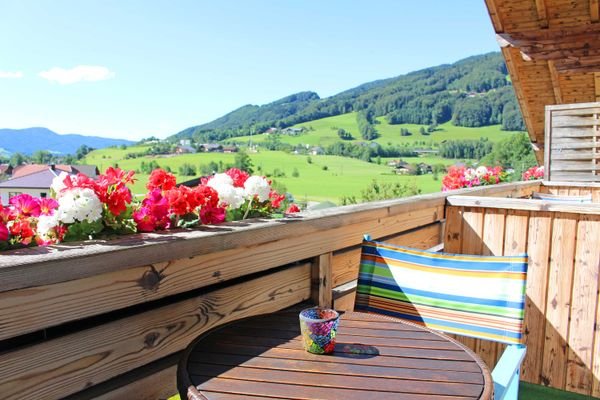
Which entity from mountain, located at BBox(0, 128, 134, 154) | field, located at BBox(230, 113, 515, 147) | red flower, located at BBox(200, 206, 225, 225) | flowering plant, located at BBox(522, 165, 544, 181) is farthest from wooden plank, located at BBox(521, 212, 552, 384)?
mountain, located at BBox(0, 128, 134, 154)

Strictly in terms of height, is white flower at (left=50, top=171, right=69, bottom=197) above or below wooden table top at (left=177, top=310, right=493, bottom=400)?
above

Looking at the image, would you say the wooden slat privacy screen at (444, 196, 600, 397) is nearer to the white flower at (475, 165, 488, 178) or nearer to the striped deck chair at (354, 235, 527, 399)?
the striped deck chair at (354, 235, 527, 399)

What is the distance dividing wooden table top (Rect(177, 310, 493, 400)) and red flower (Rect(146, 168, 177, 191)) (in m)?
0.53

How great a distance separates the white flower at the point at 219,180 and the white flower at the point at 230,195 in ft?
0.08

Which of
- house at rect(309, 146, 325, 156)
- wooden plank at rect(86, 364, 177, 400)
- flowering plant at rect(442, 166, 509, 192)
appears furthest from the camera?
house at rect(309, 146, 325, 156)

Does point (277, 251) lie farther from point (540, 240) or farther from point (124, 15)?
point (124, 15)

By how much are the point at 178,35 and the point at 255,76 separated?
811 inches

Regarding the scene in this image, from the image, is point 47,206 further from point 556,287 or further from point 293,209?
point 556,287

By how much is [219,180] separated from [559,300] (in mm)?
1857

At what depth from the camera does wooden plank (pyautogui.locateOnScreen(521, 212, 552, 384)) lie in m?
2.56

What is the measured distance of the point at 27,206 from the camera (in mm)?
1291

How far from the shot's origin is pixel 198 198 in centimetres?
159

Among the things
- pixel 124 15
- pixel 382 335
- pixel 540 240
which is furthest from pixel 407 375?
pixel 124 15

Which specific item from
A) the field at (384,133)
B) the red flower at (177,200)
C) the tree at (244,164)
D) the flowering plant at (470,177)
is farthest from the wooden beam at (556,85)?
the field at (384,133)
